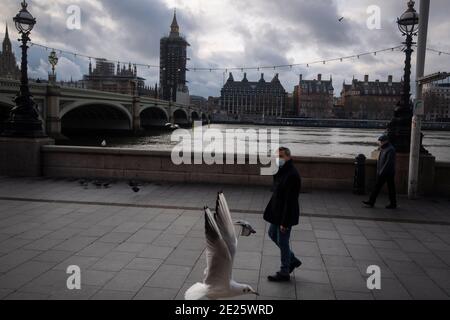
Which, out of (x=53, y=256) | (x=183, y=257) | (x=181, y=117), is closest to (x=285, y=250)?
(x=183, y=257)

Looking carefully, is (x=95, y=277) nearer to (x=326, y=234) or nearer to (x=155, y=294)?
(x=155, y=294)

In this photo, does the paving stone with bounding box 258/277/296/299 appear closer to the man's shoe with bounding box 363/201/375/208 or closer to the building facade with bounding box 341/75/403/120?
the man's shoe with bounding box 363/201/375/208

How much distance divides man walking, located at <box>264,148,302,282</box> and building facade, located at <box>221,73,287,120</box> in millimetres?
162553

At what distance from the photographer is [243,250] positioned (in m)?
5.73

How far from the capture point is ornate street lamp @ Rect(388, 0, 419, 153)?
10.1 meters

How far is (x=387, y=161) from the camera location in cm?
833

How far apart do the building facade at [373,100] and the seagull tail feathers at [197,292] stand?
155500 mm

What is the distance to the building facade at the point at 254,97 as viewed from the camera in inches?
6619

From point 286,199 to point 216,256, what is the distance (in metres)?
1.40

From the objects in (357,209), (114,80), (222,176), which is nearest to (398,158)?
(357,209)

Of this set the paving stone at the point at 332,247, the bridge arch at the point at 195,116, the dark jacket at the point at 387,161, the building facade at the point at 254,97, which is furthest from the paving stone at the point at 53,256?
the building facade at the point at 254,97

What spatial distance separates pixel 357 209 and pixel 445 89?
157 m

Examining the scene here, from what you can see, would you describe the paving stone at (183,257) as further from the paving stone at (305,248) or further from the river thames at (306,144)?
the river thames at (306,144)
